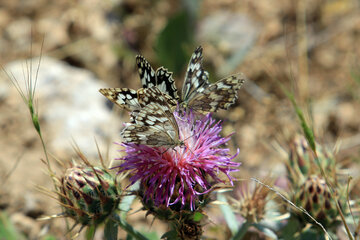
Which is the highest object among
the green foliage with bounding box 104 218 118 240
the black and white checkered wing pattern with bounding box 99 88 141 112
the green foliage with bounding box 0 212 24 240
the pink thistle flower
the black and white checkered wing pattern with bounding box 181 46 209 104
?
the black and white checkered wing pattern with bounding box 181 46 209 104

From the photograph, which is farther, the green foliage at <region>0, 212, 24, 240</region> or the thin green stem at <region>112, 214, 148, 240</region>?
the green foliage at <region>0, 212, 24, 240</region>

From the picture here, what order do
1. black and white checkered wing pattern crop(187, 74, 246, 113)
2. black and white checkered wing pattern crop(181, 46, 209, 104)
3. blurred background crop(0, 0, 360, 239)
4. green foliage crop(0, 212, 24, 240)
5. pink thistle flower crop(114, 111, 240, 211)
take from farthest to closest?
blurred background crop(0, 0, 360, 239) < green foliage crop(0, 212, 24, 240) < black and white checkered wing pattern crop(181, 46, 209, 104) < black and white checkered wing pattern crop(187, 74, 246, 113) < pink thistle flower crop(114, 111, 240, 211)

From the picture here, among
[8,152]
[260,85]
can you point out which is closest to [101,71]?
[8,152]

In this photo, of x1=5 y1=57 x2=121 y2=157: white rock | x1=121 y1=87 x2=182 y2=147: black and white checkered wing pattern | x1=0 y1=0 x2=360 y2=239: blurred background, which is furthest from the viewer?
x1=0 y1=0 x2=360 y2=239: blurred background

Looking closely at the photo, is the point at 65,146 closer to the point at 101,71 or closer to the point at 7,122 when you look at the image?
the point at 7,122

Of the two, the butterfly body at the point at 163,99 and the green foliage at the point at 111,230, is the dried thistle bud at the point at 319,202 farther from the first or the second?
the green foliage at the point at 111,230

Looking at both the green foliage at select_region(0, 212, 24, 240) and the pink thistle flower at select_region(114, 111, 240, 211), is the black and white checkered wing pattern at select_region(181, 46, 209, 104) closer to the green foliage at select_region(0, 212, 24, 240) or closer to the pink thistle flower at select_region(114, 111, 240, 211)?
the pink thistle flower at select_region(114, 111, 240, 211)

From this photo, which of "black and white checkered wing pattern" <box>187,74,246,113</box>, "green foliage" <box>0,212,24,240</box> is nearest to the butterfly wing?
"black and white checkered wing pattern" <box>187,74,246,113</box>

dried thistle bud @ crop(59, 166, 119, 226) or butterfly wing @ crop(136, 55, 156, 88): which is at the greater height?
butterfly wing @ crop(136, 55, 156, 88)
